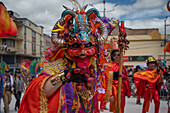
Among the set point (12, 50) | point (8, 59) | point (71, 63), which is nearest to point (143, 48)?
point (12, 50)

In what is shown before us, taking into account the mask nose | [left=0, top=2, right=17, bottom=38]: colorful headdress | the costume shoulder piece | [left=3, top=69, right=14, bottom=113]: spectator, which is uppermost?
[left=0, top=2, right=17, bottom=38]: colorful headdress

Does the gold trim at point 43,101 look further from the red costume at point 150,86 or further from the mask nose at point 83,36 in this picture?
the red costume at point 150,86

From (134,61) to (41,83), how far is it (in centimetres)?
2520

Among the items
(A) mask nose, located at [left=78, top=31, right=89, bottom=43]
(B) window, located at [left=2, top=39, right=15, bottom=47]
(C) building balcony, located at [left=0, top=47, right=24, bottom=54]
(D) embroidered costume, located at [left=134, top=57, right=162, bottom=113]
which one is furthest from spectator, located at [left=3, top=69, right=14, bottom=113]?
(B) window, located at [left=2, top=39, right=15, bottom=47]

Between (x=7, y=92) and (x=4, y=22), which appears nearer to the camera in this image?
(x=4, y=22)

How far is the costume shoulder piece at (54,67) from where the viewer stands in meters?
2.20

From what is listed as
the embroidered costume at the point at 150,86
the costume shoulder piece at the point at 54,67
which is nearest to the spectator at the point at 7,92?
the embroidered costume at the point at 150,86

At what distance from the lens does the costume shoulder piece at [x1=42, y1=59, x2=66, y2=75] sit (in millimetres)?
2199

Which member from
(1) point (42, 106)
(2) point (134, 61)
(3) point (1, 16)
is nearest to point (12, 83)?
(3) point (1, 16)

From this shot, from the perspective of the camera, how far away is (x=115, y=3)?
2742 mm

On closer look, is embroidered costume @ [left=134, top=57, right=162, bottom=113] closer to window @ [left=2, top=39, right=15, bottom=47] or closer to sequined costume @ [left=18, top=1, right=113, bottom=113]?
sequined costume @ [left=18, top=1, right=113, bottom=113]

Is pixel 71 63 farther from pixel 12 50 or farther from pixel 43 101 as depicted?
pixel 12 50

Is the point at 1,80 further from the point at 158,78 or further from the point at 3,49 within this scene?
the point at 3,49

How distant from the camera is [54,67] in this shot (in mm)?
2291
